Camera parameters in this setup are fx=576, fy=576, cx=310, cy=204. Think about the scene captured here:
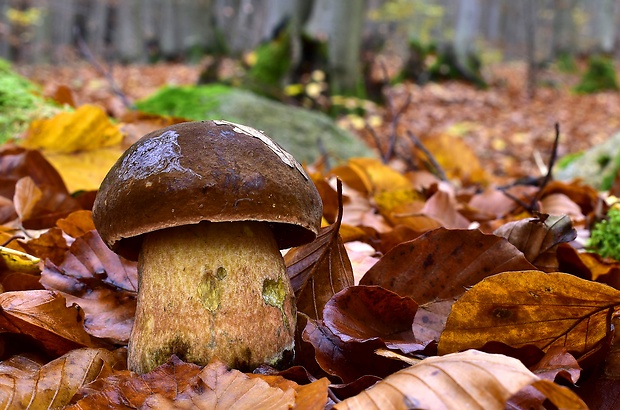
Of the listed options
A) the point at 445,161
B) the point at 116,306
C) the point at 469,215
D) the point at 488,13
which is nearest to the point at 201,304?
the point at 116,306

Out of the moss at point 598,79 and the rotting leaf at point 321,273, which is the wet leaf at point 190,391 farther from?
the moss at point 598,79

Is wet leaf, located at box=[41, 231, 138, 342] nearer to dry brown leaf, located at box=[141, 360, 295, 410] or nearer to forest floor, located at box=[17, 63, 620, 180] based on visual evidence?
dry brown leaf, located at box=[141, 360, 295, 410]

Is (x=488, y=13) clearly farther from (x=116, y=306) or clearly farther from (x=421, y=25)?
(x=116, y=306)

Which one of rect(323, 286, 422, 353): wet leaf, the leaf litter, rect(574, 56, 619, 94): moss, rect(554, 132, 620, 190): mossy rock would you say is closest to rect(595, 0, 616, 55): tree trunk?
rect(574, 56, 619, 94): moss

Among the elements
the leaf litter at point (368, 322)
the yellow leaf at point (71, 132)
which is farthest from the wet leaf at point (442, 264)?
the yellow leaf at point (71, 132)

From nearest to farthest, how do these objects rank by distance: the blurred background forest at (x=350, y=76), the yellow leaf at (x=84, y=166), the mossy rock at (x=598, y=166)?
the yellow leaf at (x=84, y=166) < the mossy rock at (x=598, y=166) < the blurred background forest at (x=350, y=76)

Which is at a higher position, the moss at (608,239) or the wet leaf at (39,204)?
the moss at (608,239)

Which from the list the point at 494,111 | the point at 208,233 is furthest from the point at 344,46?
the point at 208,233
